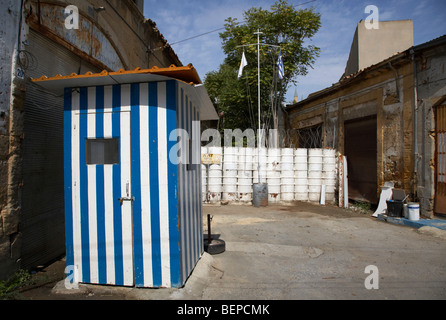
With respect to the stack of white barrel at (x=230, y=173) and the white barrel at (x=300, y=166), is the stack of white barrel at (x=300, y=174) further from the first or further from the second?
the stack of white barrel at (x=230, y=173)

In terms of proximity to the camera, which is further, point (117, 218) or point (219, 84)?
point (219, 84)

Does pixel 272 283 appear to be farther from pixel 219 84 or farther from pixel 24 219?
pixel 219 84

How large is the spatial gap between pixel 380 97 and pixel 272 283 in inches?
316

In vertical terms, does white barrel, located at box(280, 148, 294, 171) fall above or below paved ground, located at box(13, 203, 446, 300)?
above

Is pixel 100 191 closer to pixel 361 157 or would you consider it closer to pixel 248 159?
pixel 248 159

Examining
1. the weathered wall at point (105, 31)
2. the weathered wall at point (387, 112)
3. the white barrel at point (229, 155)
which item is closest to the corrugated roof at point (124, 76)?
the weathered wall at point (105, 31)

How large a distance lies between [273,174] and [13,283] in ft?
27.1

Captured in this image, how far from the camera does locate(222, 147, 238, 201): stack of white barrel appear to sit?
10.1m

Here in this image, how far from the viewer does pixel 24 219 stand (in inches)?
151

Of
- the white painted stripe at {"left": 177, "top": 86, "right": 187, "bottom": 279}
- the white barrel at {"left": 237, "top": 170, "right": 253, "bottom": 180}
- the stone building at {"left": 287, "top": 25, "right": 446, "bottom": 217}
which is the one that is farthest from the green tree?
the white painted stripe at {"left": 177, "top": 86, "right": 187, "bottom": 279}

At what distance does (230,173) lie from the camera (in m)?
10.1

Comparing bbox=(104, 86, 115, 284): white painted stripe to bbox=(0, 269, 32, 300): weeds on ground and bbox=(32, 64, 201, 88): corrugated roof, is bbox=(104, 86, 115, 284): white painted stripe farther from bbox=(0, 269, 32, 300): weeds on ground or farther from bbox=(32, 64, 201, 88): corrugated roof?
bbox=(0, 269, 32, 300): weeds on ground

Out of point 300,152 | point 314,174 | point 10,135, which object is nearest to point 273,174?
point 300,152
